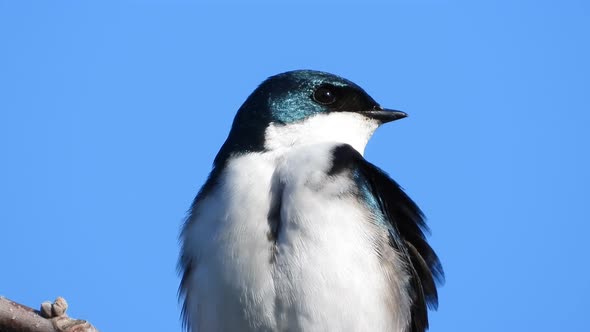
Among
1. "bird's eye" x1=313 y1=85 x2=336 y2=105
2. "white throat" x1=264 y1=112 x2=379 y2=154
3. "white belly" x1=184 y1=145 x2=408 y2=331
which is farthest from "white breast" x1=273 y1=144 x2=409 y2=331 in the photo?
"bird's eye" x1=313 y1=85 x2=336 y2=105

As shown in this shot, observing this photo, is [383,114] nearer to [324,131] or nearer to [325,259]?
[324,131]

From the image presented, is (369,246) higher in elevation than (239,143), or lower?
lower

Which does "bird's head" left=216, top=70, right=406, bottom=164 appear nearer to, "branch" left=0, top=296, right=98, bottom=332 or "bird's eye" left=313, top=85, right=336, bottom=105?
"bird's eye" left=313, top=85, right=336, bottom=105

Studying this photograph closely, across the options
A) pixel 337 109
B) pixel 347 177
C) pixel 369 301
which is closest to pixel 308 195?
pixel 347 177

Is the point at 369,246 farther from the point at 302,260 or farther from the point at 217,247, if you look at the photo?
the point at 217,247

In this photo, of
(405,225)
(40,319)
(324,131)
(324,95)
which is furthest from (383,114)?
(40,319)

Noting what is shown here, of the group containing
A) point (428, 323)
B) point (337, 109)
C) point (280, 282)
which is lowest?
point (428, 323)
